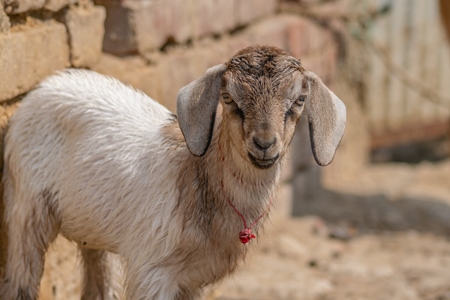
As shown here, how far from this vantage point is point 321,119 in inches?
154

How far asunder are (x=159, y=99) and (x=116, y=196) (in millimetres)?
1551

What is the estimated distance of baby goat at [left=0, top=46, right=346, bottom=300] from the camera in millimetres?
3793

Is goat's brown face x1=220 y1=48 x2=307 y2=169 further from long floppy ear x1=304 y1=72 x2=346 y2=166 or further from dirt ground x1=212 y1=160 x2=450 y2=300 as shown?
dirt ground x1=212 y1=160 x2=450 y2=300

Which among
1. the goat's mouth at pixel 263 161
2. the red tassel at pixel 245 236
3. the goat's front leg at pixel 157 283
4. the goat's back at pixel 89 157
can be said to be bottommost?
the goat's front leg at pixel 157 283

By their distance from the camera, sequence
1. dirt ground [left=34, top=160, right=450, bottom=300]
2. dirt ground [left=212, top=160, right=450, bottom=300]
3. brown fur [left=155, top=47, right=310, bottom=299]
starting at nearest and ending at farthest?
brown fur [left=155, top=47, right=310, bottom=299]
dirt ground [left=34, top=160, right=450, bottom=300]
dirt ground [left=212, top=160, right=450, bottom=300]

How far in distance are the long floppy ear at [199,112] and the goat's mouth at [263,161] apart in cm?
24

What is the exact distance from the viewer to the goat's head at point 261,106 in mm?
3662

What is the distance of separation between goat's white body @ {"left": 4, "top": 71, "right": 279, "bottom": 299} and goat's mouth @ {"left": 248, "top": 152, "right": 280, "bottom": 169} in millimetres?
319

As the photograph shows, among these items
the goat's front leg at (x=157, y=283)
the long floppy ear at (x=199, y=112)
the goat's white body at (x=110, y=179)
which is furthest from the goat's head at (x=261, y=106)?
the goat's front leg at (x=157, y=283)

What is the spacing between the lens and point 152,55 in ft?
18.6

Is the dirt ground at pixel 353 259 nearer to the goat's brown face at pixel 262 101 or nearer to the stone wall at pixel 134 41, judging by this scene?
the stone wall at pixel 134 41

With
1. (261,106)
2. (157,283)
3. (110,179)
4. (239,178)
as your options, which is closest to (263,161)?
(261,106)

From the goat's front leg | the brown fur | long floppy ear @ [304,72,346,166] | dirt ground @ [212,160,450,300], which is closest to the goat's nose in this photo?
the brown fur

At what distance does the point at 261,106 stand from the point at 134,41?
6.47 ft
